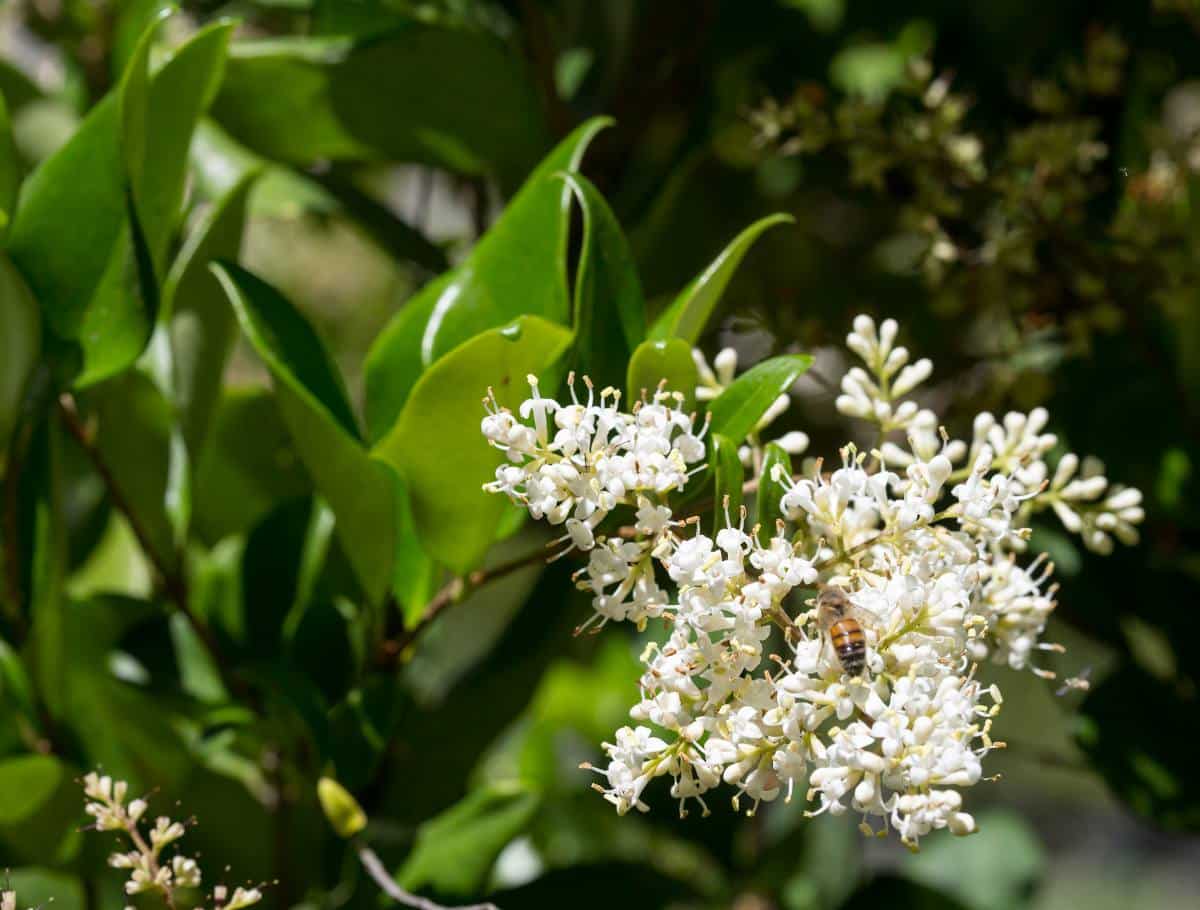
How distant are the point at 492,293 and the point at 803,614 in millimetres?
333

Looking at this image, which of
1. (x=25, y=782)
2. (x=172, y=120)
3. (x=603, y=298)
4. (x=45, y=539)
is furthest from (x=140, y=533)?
(x=603, y=298)

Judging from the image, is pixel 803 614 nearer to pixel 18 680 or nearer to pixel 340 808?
pixel 340 808

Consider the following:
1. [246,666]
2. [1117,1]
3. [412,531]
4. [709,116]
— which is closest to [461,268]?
[412,531]

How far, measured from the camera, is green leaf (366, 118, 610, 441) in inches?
34.4

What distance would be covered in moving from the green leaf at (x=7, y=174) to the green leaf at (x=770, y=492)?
0.54m

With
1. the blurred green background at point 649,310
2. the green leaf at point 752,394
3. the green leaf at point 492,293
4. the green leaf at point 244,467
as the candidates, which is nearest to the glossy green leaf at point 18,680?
the blurred green background at point 649,310

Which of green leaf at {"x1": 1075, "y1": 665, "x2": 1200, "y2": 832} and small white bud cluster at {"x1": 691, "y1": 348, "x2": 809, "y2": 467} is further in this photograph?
green leaf at {"x1": 1075, "y1": 665, "x2": 1200, "y2": 832}

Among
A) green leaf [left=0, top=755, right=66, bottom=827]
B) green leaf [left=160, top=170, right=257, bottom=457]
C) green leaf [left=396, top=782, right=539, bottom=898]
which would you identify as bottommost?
green leaf [left=396, top=782, right=539, bottom=898]

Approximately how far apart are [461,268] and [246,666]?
366 millimetres

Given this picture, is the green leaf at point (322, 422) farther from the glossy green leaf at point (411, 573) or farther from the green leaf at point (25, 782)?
the green leaf at point (25, 782)

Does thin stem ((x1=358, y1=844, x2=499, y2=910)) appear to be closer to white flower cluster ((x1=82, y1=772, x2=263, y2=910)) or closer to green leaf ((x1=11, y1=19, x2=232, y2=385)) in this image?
white flower cluster ((x1=82, y1=772, x2=263, y2=910))

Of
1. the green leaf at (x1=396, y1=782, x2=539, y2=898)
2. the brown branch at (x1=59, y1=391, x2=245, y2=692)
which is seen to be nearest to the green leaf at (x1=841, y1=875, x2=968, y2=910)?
the green leaf at (x1=396, y1=782, x2=539, y2=898)

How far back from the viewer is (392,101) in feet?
4.07

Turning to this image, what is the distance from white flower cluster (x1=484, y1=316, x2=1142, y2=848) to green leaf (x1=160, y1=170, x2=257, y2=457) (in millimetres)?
411
